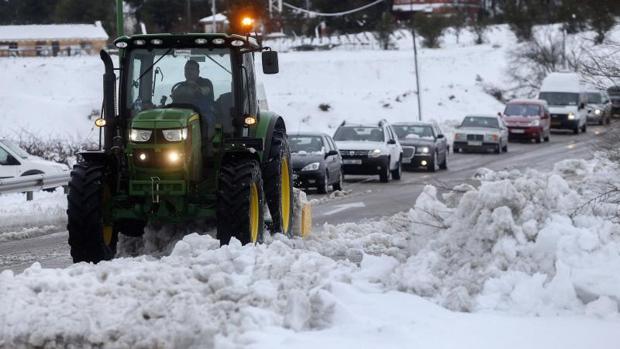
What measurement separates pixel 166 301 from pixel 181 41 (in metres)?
5.38

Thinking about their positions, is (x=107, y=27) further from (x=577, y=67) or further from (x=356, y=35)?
(x=577, y=67)

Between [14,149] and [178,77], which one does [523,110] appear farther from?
[178,77]

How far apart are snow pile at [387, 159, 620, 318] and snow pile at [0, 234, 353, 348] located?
1007 millimetres

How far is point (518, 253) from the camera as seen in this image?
958 cm

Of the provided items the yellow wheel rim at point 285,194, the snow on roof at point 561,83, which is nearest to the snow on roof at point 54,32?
the snow on roof at point 561,83

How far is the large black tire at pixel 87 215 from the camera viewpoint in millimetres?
11711

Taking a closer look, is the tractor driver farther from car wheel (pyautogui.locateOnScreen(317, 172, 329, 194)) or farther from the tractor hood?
car wheel (pyautogui.locateOnScreen(317, 172, 329, 194))

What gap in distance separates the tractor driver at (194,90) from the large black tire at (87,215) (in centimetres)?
142

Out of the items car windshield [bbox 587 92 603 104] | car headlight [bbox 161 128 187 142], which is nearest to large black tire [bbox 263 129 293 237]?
car headlight [bbox 161 128 187 142]

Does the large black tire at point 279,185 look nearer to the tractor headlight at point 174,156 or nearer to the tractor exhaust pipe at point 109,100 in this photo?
the tractor headlight at point 174,156

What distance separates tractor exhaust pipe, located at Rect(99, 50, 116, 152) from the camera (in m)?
12.5

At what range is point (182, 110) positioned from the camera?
12312 millimetres

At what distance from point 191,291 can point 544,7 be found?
86.0m

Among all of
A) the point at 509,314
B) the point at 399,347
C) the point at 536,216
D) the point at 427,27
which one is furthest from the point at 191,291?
the point at 427,27
